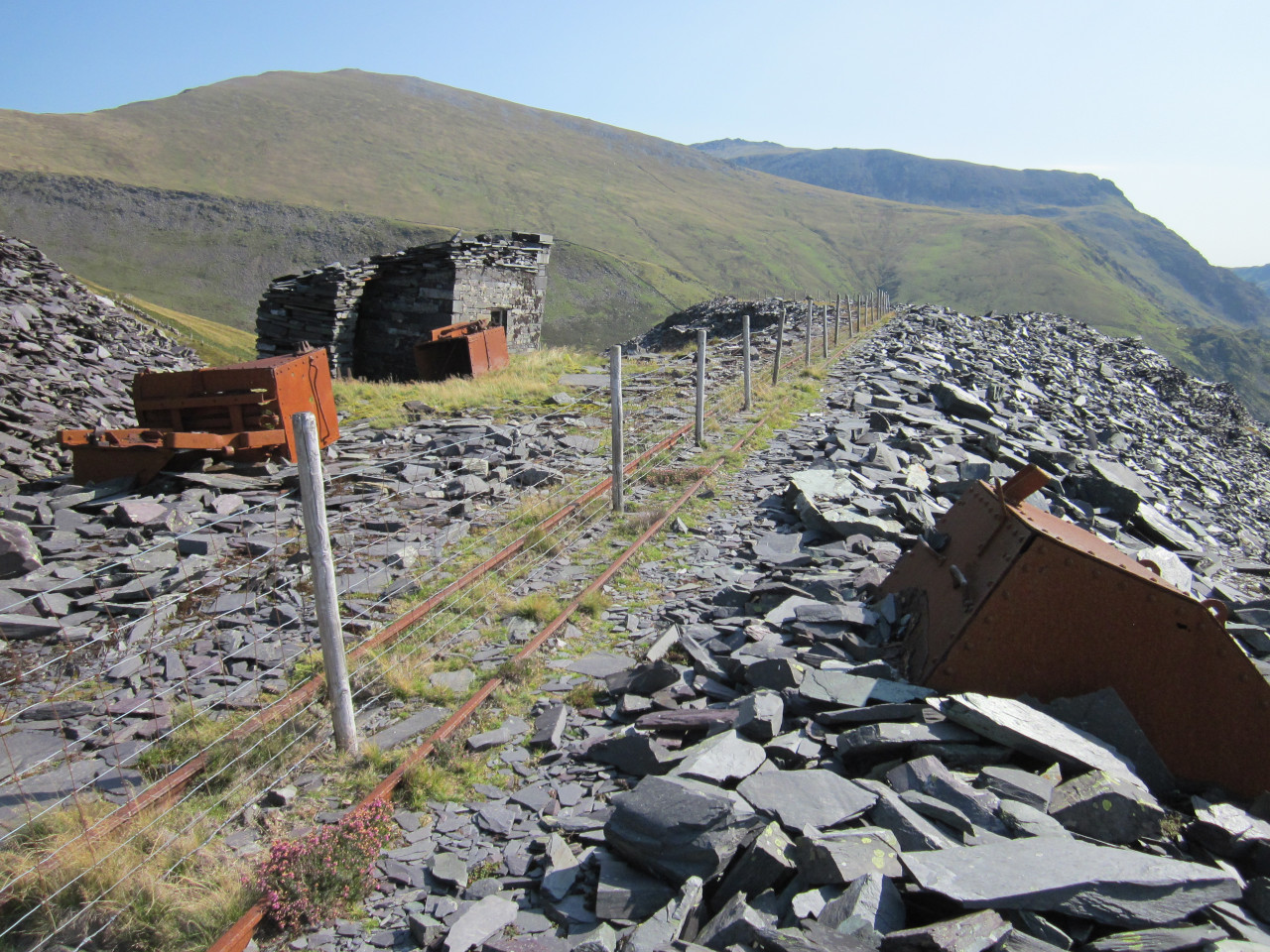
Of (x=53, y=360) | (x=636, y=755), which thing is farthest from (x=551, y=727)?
(x=53, y=360)

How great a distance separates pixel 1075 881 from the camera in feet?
8.91

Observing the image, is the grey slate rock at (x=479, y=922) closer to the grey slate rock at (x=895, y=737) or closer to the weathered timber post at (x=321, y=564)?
the weathered timber post at (x=321, y=564)

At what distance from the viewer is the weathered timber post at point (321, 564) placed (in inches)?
158

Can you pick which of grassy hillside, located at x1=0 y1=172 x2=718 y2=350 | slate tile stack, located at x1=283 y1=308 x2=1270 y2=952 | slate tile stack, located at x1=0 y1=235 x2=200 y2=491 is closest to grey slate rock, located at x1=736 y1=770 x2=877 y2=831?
slate tile stack, located at x1=283 y1=308 x2=1270 y2=952

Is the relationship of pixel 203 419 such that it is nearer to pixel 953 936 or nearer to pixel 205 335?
pixel 953 936

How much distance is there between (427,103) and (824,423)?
196 m

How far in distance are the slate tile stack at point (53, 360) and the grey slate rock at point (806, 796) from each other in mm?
11218

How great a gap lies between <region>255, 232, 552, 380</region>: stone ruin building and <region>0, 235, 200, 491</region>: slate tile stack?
11.3 feet

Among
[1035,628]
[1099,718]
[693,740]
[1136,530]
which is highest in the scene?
[1035,628]

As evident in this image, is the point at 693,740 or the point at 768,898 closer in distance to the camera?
the point at 768,898

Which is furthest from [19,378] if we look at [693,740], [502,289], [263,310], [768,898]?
[768,898]

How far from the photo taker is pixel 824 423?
43.1ft

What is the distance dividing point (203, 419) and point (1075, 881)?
434 inches

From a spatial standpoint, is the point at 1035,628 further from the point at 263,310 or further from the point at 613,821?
the point at 263,310
